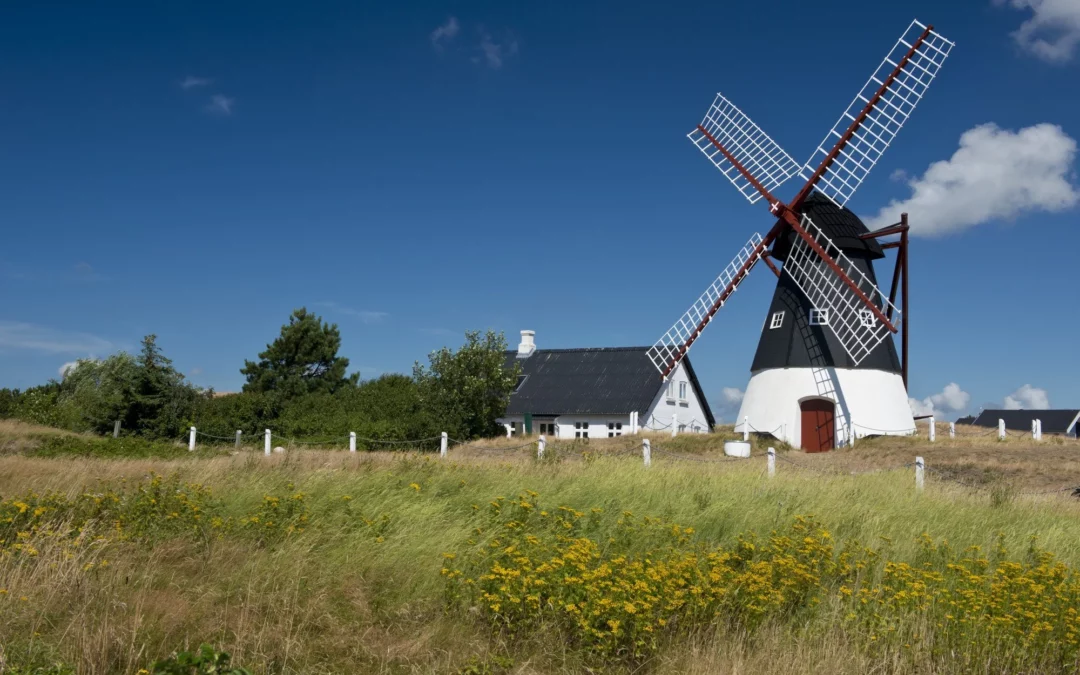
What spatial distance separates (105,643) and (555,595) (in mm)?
3108

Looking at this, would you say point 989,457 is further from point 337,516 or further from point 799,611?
point 337,516

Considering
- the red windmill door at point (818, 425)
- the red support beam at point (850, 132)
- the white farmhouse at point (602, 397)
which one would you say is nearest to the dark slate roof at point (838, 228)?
the red support beam at point (850, 132)

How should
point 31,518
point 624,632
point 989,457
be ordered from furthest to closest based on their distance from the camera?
1. point 989,457
2. point 31,518
3. point 624,632

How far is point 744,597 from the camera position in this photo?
660 cm

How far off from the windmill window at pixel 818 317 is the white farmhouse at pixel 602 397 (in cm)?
1011

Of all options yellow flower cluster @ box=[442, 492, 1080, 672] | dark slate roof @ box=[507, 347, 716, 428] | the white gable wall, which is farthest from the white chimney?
yellow flower cluster @ box=[442, 492, 1080, 672]

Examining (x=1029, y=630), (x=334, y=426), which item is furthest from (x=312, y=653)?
(x=334, y=426)

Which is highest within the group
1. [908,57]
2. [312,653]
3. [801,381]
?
[908,57]

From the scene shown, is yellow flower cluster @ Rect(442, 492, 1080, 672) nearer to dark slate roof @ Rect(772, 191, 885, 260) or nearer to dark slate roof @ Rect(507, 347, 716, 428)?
dark slate roof @ Rect(772, 191, 885, 260)

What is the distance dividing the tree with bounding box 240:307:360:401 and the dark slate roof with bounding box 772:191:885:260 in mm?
27475

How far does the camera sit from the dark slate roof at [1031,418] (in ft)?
186

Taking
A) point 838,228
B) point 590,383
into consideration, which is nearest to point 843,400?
point 838,228

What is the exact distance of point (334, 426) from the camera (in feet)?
103

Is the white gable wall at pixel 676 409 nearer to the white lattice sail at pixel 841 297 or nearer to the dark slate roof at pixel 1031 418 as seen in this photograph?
the white lattice sail at pixel 841 297
